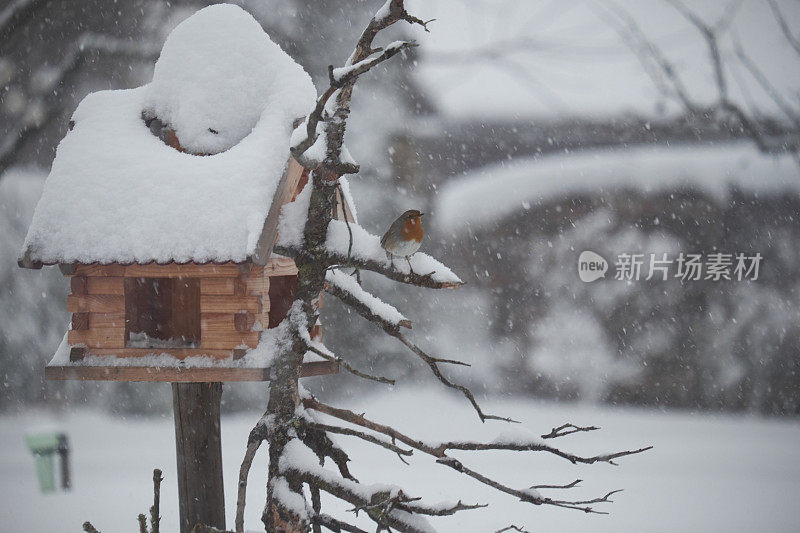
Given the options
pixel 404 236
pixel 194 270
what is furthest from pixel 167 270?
pixel 404 236

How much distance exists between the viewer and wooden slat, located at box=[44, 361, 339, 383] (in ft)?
4.58

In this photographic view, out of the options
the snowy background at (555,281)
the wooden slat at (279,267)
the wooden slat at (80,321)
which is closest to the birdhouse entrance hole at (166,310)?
the wooden slat at (80,321)

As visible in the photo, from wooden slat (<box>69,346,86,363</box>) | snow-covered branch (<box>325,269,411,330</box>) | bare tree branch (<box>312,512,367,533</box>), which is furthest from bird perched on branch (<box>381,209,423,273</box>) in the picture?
wooden slat (<box>69,346,86,363</box>)

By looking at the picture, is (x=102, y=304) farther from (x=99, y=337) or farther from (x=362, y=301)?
(x=362, y=301)

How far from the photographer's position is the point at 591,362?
4.40 meters

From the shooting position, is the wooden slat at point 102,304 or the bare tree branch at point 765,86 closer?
the wooden slat at point 102,304

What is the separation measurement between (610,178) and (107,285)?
3.52 m

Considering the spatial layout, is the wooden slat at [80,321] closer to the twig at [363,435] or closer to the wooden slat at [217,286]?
the wooden slat at [217,286]

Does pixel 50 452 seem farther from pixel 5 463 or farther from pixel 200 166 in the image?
pixel 200 166

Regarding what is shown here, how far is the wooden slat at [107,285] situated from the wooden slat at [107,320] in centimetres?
5

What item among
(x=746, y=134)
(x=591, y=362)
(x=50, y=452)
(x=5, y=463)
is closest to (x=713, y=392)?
(x=591, y=362)

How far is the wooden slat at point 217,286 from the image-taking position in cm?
145

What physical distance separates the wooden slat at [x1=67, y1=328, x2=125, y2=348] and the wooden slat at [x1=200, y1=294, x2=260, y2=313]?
0.68ft

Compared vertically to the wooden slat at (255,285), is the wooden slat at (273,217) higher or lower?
higher
